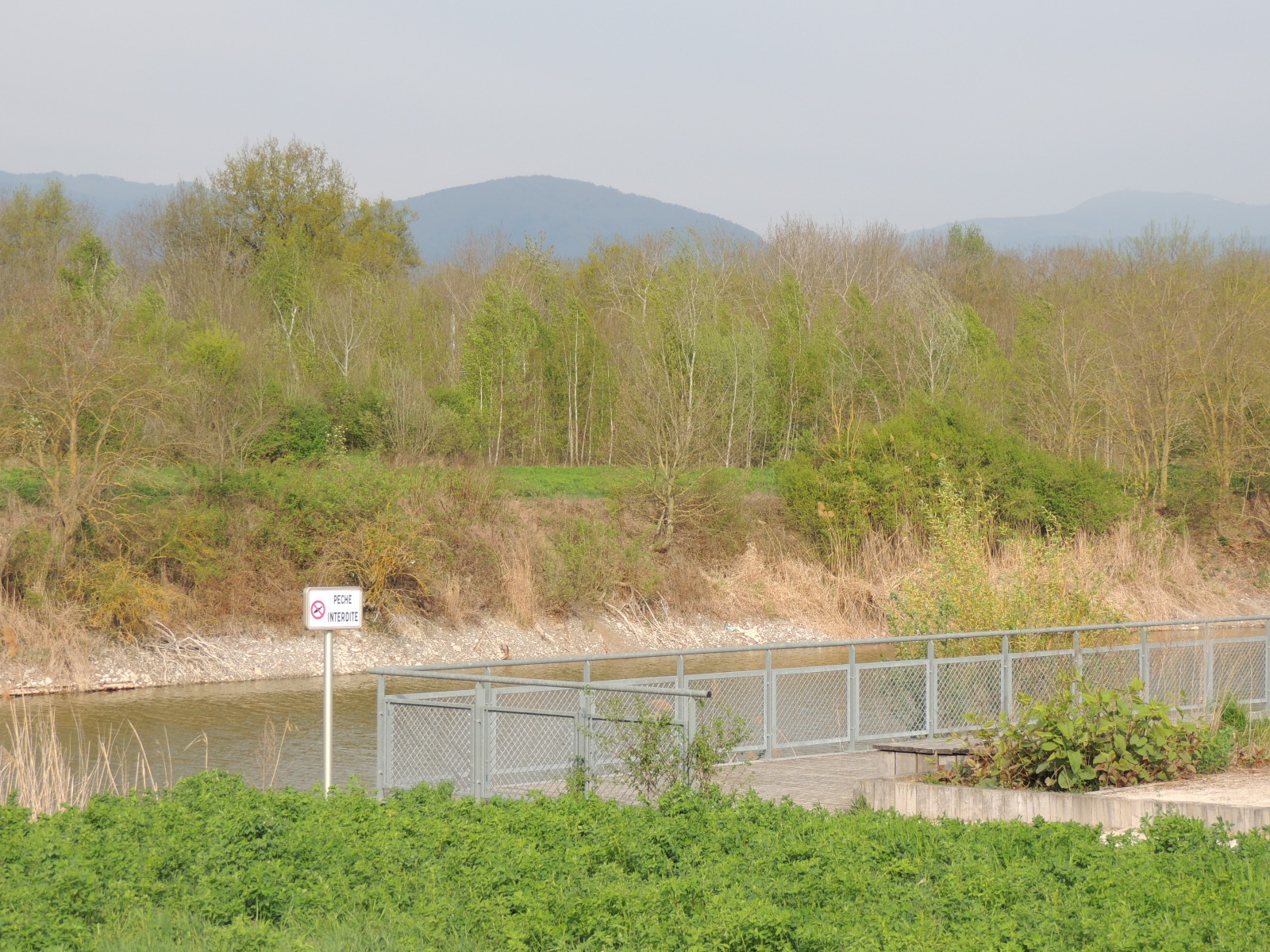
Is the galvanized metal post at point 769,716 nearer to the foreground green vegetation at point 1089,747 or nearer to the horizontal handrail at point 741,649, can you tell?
the horizontal handrail at point 741,649

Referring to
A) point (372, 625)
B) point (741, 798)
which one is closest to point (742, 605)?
point (372, 625)

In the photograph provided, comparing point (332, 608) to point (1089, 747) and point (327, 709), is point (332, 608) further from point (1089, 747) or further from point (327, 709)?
point (1089, 747)

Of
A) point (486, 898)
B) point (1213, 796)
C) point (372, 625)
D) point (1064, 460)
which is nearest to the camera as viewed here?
point (486, 898)

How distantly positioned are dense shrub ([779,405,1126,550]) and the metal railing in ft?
61.9

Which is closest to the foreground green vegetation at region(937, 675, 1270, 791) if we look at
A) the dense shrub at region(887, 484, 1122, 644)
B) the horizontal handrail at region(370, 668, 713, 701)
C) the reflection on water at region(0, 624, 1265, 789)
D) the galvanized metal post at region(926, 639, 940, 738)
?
the horizontal handrail at region(370, 668, 713, 701)

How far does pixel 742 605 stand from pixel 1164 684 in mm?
20173

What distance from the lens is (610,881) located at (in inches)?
297

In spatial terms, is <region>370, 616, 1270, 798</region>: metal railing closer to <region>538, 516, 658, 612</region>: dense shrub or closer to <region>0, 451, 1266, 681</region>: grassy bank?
<region>0, 451, 1266, 681</region>: grassy bank

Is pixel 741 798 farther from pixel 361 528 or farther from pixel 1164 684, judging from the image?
pixel 361 528

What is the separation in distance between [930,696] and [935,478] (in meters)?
24.5

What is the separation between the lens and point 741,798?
958 cm

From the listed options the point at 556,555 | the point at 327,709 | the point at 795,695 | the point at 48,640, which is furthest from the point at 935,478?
the point at 327,709

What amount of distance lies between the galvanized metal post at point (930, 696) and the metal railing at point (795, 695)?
15 mm

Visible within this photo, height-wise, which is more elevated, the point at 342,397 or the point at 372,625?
the point at 342,397
